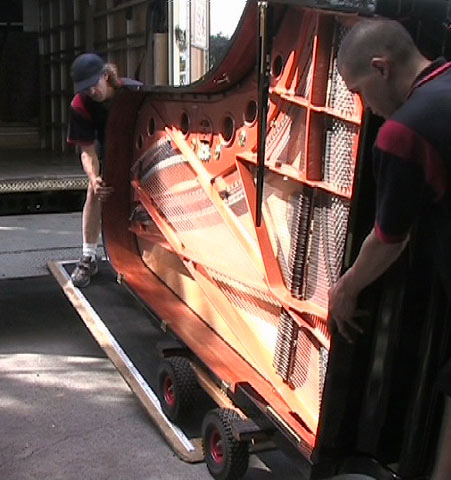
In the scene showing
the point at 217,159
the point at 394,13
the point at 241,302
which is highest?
the point at 394,13

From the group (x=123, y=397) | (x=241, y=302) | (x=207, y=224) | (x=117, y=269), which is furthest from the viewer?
(x=117, y=269)

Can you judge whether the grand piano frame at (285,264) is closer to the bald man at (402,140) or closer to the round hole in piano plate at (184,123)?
the round hole in piano plate at (184,123)

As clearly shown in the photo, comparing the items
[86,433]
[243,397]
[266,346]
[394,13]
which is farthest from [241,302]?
[394,13]

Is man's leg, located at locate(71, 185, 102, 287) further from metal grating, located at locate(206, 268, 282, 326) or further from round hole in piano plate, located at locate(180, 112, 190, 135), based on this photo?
metal grating, located at locate(206, 268, 282, 326)

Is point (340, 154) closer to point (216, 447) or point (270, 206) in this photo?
point (270, 206)

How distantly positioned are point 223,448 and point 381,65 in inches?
70.9

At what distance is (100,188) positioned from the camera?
486 cm

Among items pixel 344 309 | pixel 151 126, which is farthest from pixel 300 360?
pixel 151 126

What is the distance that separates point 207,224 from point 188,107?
652 millimetres

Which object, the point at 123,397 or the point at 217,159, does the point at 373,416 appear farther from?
the point at 123,397

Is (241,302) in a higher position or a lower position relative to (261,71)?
lower

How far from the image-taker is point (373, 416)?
253cm

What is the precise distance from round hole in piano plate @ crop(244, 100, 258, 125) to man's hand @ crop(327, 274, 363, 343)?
1214 mm

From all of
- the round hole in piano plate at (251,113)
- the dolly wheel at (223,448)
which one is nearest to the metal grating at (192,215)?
the round hole in piano plate at (251,113)
